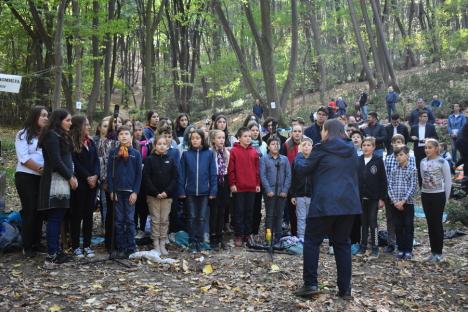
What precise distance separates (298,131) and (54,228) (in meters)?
4.13

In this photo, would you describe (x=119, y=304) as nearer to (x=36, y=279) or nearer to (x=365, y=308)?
(x=36, y=279)

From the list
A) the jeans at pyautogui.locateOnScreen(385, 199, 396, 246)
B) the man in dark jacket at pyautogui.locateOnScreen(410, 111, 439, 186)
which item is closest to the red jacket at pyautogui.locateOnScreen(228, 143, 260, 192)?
the jeans at pyautogui.locateOnScreen(385, 199, 396, 246)

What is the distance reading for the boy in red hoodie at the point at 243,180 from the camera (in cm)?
750

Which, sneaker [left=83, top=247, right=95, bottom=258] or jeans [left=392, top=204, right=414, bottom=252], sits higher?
jeans [left=392, top=204, right=414, bottom=252]

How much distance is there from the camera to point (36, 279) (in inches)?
229

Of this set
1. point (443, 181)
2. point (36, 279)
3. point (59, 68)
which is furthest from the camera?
point (59, 68)

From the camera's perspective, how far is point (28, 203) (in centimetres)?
654

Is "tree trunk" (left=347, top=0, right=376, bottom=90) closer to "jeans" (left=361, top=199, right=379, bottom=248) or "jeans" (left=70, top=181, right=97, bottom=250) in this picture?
"jeans" (left=361, top=199, right=379, bottom=248)

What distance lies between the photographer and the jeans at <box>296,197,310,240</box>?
309 inches

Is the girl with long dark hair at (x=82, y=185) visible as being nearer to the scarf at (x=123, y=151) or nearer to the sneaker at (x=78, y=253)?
the sneaker at (x=78, y=253)

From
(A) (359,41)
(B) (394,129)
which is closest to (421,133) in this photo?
(B) (394,129)

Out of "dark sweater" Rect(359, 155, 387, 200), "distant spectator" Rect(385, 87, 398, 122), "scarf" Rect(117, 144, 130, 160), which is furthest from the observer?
"distant spectator" Rect(385, 87, 398, 122)

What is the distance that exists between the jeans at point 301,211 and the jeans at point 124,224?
103 inches

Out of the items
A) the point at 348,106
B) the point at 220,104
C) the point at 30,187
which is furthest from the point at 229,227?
the point at 220,104
